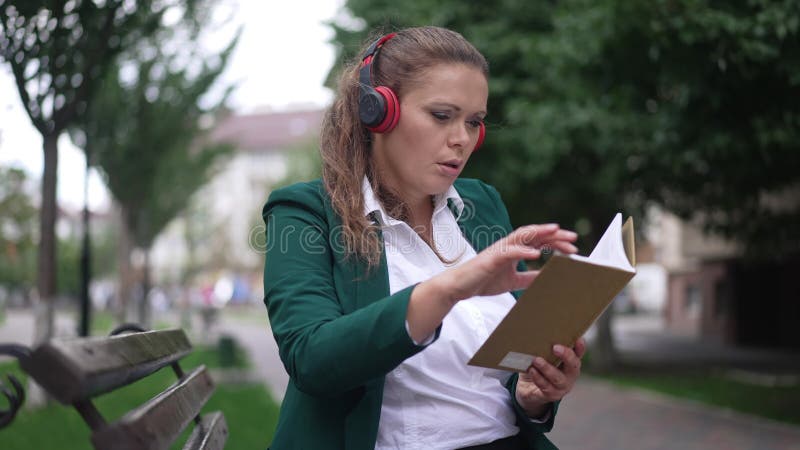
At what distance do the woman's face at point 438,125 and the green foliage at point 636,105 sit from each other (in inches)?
20.6

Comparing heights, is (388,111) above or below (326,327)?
above

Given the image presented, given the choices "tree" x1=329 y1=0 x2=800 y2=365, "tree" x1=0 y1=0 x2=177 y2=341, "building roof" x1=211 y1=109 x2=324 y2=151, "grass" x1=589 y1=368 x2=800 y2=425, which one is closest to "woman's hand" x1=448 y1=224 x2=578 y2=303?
"tree" x1=329 y1=0 x2=800 y2=365

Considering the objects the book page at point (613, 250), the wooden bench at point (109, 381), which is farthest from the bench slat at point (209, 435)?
the book page at point (613, 250)

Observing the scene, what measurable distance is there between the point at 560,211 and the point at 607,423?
6.79 meters

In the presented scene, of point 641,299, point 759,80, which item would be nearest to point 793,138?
point 759,80

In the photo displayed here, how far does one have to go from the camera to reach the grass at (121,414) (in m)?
7.22

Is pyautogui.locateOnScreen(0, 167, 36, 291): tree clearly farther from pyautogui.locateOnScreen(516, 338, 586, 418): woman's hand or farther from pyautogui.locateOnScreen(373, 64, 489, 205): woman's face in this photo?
pyautogui.locateOnScreen(516, 338, 586, 418): woman's hand

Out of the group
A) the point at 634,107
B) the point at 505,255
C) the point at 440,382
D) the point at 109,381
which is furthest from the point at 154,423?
the point at 634,107

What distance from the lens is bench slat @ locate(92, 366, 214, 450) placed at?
59.4 inches

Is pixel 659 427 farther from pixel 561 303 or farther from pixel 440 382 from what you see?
pixel 561 303

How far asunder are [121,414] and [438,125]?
7520mm

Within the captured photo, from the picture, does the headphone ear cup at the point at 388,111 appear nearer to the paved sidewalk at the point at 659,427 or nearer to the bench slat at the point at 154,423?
the bench slat at the point at 154,423

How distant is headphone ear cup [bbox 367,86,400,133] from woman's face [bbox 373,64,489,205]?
14mm

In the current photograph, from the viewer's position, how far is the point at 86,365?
4.76 ft
